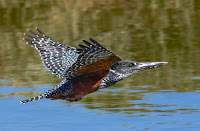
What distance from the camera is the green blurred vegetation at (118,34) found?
11.6 meters

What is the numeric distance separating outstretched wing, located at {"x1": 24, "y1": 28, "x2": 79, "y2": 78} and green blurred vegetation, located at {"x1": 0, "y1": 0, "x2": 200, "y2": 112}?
1751 millimetres

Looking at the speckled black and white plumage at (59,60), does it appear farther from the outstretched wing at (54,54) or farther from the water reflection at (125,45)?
the water reflection at (125,45)

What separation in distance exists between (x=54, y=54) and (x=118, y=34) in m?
8.03

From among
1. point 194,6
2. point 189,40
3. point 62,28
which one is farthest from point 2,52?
point 194,6

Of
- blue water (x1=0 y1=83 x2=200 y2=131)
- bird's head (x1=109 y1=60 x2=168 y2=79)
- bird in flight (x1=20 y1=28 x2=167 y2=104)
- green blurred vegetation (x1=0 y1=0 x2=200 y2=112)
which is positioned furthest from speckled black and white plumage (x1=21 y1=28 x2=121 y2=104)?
green blurred vegetation (x1=0 y1=0 x2=200 y2=112)

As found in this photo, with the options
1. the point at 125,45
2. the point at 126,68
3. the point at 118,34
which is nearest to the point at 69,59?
the point at 126,68

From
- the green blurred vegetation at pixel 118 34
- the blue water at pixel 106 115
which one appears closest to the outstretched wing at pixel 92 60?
the blue water at pixel 106 115

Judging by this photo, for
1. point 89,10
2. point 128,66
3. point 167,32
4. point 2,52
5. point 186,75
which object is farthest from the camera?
point 89,10

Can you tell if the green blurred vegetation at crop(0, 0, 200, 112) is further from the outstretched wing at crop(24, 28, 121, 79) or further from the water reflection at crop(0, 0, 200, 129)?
the outstretched wing at crop(24, 28, 121, 79)

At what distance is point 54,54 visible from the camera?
8531mm

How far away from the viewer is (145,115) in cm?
940

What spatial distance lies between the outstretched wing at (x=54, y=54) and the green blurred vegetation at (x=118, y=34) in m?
1.75

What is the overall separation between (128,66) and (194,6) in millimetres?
12863

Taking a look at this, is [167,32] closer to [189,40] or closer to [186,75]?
[189,40]
